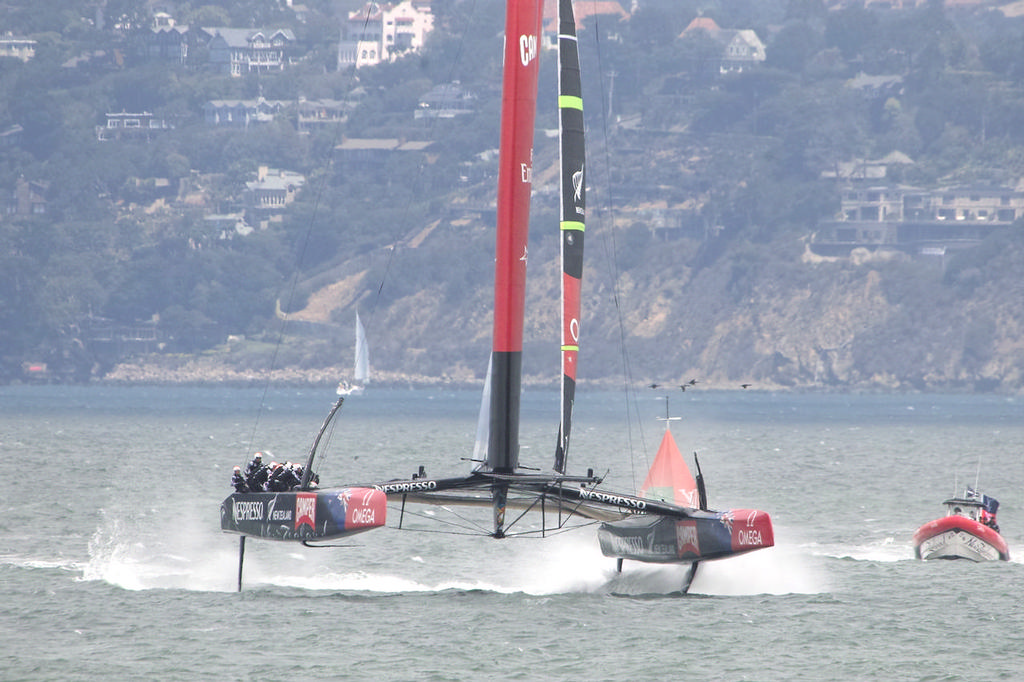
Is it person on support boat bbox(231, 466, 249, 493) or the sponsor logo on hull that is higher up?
person on support boat bbox(231, 466, 249, 493)

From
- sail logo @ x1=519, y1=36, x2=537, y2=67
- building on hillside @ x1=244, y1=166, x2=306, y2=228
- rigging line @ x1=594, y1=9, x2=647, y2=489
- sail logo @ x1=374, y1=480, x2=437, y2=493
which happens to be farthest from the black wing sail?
building on hillside @ x1=244, y1=166, x2=306, y2=228

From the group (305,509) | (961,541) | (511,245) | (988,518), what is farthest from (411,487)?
(988,518)

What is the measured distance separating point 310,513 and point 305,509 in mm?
103

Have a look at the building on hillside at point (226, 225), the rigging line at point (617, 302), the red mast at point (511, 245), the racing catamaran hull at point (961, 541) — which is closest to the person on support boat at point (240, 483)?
the red mast at point (511, 245)

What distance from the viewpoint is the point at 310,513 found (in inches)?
835

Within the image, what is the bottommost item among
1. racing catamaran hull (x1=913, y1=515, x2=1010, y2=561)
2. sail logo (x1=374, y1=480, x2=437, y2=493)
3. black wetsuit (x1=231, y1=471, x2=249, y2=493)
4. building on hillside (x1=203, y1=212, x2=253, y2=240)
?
racing catamaran hull (x1=913, y1=515, x2=1010, y2=561)

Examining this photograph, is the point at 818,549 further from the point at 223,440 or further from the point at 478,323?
the point at 478,323

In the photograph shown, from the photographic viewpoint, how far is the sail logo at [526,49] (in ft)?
70.7

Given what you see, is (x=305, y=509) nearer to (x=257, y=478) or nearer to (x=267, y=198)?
(x=257, y=478)

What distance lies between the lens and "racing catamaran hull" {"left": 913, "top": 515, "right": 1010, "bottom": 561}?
2858 cm

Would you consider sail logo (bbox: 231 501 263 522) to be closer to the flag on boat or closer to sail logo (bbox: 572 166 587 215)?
the flag on boat

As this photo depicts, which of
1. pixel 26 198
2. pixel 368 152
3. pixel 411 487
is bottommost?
pixel 411 487

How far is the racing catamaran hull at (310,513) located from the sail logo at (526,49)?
18.8ft

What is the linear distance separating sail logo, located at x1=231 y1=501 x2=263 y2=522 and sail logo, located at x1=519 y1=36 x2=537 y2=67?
6.56 metres
